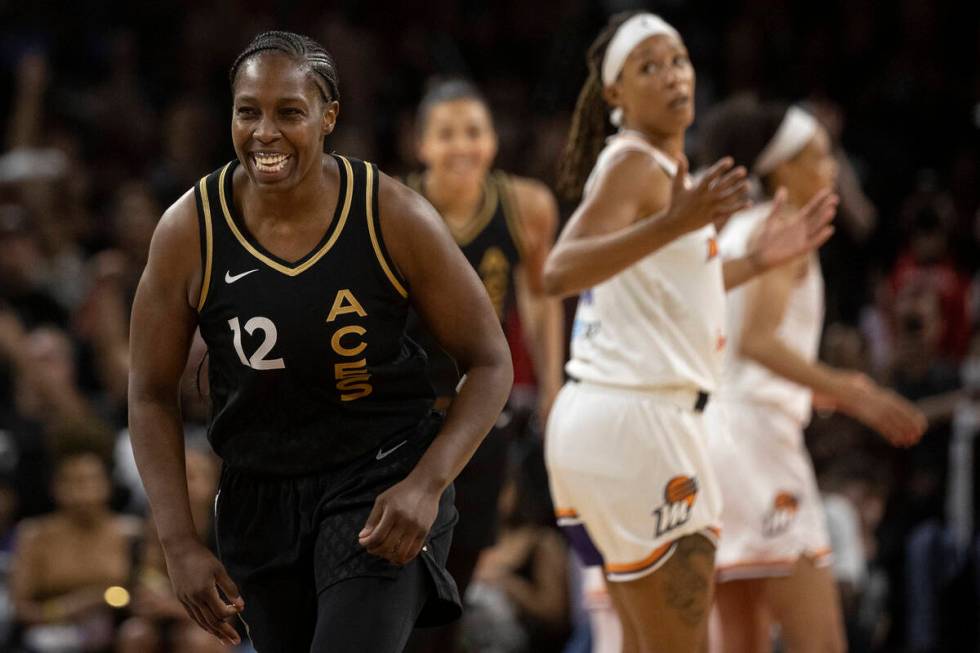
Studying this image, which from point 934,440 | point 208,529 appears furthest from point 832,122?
point 208,529

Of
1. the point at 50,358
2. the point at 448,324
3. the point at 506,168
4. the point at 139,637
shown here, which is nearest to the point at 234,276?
the point at 448,324

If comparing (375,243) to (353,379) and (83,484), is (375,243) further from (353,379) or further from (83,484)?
(83,484)

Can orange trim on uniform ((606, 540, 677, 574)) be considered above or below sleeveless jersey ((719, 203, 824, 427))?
below

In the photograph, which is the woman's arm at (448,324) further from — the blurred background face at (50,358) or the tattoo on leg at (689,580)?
the blurred background face at (50,358)

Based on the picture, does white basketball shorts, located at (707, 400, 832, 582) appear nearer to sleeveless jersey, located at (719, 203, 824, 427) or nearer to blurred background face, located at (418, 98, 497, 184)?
sleeveless jersey, located at (719, 203, 824, 427)

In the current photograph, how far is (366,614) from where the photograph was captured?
338 centimetres

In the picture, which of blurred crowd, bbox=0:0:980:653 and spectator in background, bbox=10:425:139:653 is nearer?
spectator in background, bbox=10:425:139:653

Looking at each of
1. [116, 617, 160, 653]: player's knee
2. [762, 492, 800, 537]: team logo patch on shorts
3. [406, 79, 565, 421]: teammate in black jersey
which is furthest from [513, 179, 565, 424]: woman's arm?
[116, 617, 160, 653]: player's knee

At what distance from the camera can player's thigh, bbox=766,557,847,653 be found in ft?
17.5

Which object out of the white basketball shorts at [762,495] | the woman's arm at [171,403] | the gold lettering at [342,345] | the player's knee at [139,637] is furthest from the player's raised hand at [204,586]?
the player's knee at [139,637]

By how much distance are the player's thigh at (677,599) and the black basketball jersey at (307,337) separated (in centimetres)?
108

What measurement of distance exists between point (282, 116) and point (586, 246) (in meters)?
1.14

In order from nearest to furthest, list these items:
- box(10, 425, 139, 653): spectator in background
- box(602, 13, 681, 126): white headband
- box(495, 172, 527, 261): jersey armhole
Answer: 1. box(602, 13, 681, 126): white headband
2. box(495, 172, 527, 261): jersey armhole
3. box(10, 425, 139, 653): spectator in background

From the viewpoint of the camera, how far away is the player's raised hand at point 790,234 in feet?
15.5
